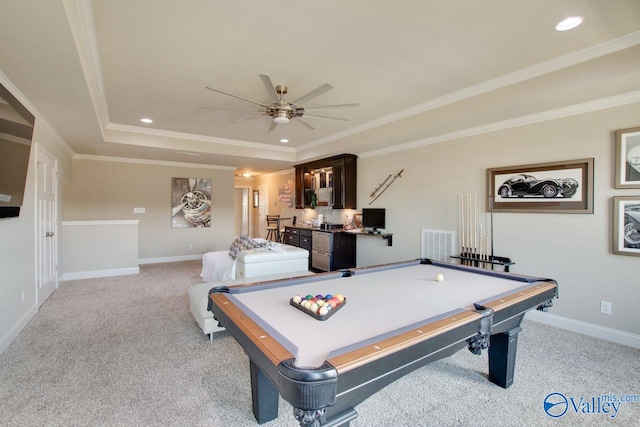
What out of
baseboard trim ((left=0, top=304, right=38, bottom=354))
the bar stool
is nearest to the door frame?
baseboard trim ((left=0, top=304, right=38, bottom=354))

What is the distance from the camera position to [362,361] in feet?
3.42

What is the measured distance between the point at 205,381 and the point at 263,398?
2.19 feet

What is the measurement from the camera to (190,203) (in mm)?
7137

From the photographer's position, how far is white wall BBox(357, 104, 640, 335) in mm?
2812

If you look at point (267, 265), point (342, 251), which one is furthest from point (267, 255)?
point (342, 251)

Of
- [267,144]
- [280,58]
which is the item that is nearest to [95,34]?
[280,58]

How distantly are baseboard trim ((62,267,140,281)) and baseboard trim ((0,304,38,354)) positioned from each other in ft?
5.96

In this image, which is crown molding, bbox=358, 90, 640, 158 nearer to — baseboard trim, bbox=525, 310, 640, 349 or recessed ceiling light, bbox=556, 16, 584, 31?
recessed ceiling light, bbox=556, 16, 584, 31

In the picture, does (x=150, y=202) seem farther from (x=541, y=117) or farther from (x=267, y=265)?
(x=541, y=117)

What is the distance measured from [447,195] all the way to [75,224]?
6.01 m

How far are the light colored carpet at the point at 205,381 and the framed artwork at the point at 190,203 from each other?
153 inches

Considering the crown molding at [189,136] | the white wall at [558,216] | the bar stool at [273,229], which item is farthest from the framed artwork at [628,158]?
the bar stool at [273,229]

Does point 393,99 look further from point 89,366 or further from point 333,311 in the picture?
point 89,366

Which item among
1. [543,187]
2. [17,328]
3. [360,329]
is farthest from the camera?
[543,187]
